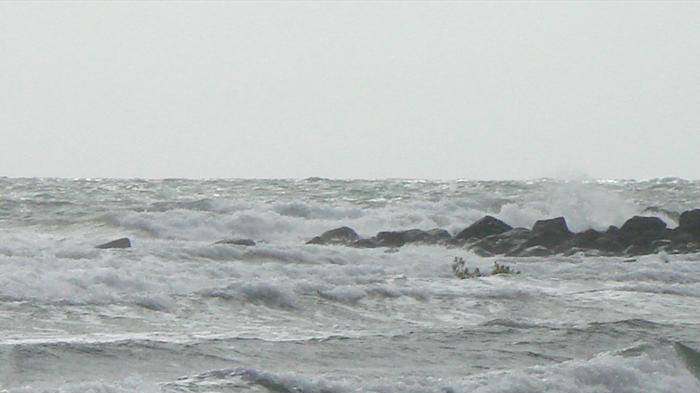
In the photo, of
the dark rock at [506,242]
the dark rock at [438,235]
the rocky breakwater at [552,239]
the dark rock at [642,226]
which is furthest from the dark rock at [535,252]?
the dark rock at [438,235]

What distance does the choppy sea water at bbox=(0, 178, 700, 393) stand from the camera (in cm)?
857

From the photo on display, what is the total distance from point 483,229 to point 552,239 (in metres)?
1.94

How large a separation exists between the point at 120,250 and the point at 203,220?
1094 centimetres

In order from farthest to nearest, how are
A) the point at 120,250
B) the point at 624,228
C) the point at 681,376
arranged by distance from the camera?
the point at 624,228 → the point at 120,250 → the point at 681,376

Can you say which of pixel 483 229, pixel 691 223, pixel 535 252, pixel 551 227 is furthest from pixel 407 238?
pixel 691 223

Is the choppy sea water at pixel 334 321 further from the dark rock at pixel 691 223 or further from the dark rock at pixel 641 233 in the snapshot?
the dark rock at pixel 691 223

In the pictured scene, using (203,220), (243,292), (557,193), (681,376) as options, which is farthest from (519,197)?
(681,376)

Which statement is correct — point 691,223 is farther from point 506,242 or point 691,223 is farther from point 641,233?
point 506,242

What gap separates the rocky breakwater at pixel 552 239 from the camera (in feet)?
70.9

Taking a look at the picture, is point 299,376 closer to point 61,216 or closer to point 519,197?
point 61,216

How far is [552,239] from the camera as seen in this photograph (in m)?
22.0

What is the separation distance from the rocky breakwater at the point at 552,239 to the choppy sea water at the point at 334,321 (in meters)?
0.79

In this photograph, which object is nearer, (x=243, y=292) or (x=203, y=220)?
(x=243, y=292)

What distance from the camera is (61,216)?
2941cm
